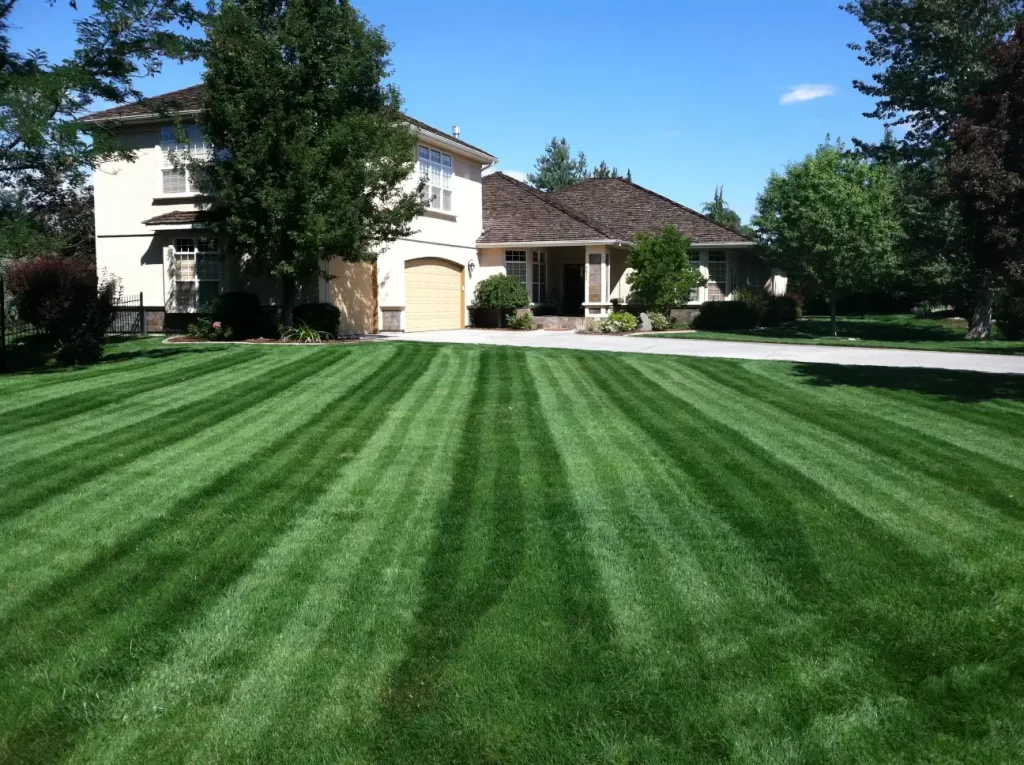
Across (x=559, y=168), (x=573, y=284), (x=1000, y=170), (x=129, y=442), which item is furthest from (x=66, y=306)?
(x=559, y=168)

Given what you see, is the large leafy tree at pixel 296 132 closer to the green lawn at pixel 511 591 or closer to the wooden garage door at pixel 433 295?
the wooden garage door at pixel 433 295

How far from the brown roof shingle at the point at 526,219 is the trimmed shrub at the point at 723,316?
444 cm

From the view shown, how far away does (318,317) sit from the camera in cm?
2320

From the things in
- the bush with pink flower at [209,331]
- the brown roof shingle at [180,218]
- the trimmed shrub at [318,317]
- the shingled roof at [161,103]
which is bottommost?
the bush with pink flower at [209,331]

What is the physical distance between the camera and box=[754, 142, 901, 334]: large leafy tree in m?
27.8

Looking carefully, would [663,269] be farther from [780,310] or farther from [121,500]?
[121,500]

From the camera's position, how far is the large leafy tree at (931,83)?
2886cm

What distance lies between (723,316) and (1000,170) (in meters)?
20.4

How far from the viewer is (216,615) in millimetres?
Result: 4727

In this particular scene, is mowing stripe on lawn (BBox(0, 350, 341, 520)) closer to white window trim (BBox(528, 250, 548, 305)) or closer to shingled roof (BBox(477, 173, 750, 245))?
shingled roof (BBox(477, 173, 750, 245))

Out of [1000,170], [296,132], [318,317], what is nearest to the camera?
[1000,170]

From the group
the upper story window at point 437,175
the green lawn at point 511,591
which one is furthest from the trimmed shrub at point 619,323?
the green lawn at point 511,591

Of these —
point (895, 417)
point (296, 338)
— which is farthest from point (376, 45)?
point (895, 417)

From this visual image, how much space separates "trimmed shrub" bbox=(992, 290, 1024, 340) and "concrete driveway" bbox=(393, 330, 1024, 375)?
936 centimetres
